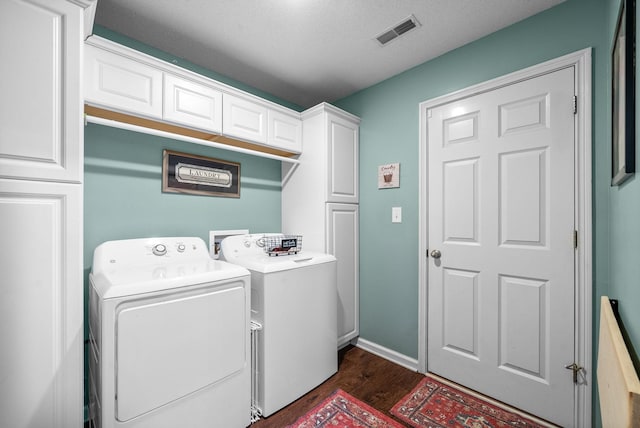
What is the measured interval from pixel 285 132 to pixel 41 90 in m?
1.56

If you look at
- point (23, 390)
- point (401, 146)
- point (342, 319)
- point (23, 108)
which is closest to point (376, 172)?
point (401, 146)

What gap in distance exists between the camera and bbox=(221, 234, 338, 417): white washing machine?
68.0 inches

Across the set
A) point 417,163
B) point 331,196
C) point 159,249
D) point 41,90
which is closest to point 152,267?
point 159,249

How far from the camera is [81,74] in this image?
1239 mm

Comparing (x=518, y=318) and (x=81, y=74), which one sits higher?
(x=81, y=74)

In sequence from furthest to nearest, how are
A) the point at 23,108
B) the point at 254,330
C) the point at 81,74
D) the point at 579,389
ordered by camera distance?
the point at 254,330 → the point at 579,389 → the point at 81,74 → the point at 23,108

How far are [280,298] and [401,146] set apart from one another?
1.58 metres

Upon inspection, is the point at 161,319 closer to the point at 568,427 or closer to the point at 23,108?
the point at 23,108

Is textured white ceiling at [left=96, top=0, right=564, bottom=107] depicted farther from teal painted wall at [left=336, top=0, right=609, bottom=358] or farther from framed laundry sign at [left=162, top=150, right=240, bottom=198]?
framed laundry sign at [left=162, top=150, right=240, bottom=198]

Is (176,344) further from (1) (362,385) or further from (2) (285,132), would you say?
(2) (285,132)

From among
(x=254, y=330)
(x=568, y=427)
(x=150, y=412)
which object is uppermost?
(x=254, y=330)

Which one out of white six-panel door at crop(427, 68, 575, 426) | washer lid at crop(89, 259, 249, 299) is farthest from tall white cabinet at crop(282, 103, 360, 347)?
washer lid at crop(89, 259, 249, 299)

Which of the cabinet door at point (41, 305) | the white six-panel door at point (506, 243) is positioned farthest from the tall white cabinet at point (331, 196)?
the cabinet door at point (41, 305)

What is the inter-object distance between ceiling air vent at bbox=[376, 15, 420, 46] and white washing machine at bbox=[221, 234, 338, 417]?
1.63 metres
